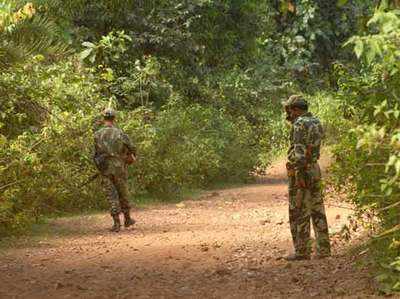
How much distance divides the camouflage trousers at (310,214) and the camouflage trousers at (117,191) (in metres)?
4.41

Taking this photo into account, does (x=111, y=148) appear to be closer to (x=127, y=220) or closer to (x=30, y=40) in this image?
(x=127, y=220)

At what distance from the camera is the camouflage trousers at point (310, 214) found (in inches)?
380

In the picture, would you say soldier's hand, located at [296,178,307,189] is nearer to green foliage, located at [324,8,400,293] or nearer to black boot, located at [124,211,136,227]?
green foliage, located at [324,8,400,293]

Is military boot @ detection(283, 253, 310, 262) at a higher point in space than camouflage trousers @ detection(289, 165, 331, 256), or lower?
lower

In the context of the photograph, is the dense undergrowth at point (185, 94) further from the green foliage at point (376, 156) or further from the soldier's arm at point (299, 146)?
the soldier's arm at point (299, 146)

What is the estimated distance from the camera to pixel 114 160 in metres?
13.5

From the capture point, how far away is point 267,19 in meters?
29.1

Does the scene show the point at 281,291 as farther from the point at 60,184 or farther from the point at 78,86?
the point at 78,86

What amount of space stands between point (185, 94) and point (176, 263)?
14475mm

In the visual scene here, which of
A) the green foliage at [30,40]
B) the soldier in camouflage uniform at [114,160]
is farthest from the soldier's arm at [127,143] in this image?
the green foliage at [30,40]

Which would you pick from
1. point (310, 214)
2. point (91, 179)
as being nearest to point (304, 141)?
point (310, 214)

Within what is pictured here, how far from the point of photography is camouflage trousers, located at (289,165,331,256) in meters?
9.66

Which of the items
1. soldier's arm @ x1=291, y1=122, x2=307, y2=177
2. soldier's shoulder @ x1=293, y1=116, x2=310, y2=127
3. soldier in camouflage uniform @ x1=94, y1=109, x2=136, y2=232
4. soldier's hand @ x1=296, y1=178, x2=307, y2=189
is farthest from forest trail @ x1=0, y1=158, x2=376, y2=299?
soldier's shoulder @ x1=293, y1=116, x2=310, y2=127

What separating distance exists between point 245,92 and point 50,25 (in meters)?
9.82
